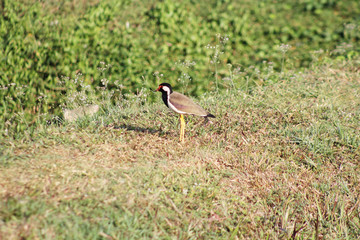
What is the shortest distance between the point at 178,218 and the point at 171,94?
1.56 m

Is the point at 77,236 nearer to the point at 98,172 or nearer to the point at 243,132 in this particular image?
the point at 98,172

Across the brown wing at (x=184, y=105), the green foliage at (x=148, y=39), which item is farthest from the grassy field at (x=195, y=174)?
the green foliage at (x=148, y=39)

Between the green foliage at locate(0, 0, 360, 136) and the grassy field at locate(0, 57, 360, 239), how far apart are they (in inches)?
53.4

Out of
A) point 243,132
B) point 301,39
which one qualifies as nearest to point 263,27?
point 301,39

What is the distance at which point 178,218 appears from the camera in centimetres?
358

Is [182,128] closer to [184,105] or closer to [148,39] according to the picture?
[184,105]

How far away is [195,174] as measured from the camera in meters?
4.12

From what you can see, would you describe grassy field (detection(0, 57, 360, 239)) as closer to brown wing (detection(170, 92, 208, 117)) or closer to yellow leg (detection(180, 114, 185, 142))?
yellow leg (detection(180, 114, 185, 142))

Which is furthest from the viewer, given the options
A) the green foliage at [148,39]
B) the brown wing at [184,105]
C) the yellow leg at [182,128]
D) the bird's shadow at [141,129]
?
the green foliage at [148,39]

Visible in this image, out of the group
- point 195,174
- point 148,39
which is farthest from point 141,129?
point 148,39

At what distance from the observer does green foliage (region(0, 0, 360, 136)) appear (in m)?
6.90

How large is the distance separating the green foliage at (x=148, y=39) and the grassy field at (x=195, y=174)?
53.4 inches

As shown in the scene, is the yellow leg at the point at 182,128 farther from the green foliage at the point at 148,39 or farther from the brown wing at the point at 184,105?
the green foliage at the point at 148,39

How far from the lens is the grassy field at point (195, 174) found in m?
3.37
